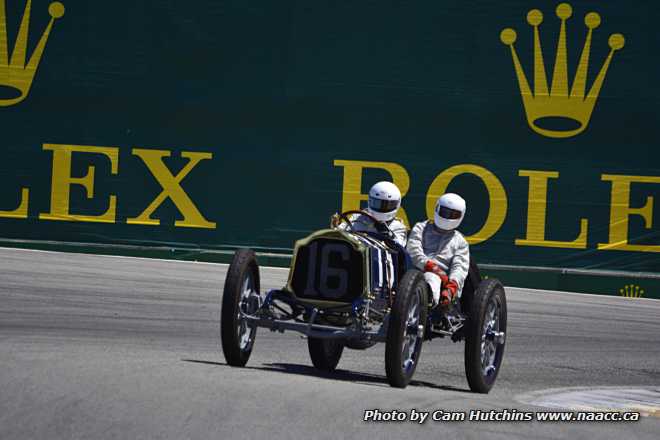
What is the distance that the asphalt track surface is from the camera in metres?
6.49

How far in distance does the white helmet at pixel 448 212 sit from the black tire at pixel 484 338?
2.59 feet

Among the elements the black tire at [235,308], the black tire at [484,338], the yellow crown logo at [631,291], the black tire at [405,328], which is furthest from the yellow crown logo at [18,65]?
the black tire at [405,328]

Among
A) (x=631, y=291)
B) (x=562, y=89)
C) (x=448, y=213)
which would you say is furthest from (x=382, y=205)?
(x=562, y=89)

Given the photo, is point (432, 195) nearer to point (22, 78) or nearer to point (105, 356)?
point (22, 78)

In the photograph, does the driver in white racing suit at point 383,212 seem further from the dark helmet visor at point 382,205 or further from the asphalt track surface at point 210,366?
the asphalt track surface at point 210,366

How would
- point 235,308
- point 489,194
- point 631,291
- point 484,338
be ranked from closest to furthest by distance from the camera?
point 235,308, point 484,338, point 631,291, point 489,194

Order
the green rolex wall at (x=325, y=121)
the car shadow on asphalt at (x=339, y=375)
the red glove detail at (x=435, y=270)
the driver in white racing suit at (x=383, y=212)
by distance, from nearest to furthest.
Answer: the car shadow on asphalt at (x=339, y=375), the red glove detail at (x=435, y=270), the driver in white racing suit at (x=383, y=212), the green rolex wall at (x=325, y=121)

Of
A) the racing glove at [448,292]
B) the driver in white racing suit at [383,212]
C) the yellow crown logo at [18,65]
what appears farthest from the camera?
the yellow crown logo at [18,65]

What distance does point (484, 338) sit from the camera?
9.45 m

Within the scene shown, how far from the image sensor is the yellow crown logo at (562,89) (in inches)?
728

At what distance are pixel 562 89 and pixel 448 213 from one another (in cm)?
908

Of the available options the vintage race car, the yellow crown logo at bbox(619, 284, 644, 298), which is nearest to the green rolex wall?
the yellow crown logo at bbox(619, 284, 644, 298)

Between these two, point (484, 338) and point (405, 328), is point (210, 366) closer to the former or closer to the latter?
point (405, 328)

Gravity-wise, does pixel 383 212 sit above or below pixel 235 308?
above
